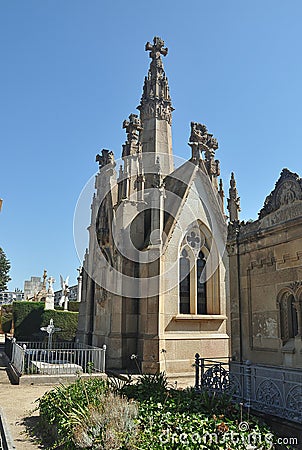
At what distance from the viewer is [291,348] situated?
890 cm

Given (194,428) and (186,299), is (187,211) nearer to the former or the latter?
(186,299)

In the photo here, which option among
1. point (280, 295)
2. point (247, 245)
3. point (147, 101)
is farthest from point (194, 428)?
point (147, 101)

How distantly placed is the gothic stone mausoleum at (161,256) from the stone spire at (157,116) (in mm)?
60

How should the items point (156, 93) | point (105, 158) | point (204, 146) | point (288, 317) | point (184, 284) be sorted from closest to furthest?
point (288, 317)
point (184, 284)
point (204, 146)
point (156, 93)
point (105, 158)

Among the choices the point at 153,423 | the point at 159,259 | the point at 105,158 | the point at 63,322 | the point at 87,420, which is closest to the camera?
the point at 87,420

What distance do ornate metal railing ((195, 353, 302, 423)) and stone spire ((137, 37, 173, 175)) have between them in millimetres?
13613

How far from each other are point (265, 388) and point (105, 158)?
18.1 meters

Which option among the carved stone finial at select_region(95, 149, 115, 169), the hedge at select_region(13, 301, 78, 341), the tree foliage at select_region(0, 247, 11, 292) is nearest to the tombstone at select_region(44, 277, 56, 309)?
the hedge at select_region(13, 301, 78, 341)

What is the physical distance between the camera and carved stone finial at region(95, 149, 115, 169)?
76.9ft

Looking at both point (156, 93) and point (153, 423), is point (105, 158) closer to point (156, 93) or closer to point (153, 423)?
point (156, 93)

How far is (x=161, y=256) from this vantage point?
16625 millimetres

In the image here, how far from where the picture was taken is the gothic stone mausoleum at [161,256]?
1609 cm

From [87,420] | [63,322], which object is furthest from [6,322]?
[87,420]

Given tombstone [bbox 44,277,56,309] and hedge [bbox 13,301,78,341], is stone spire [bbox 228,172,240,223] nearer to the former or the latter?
hedge [bbox 13,301,78,341]
